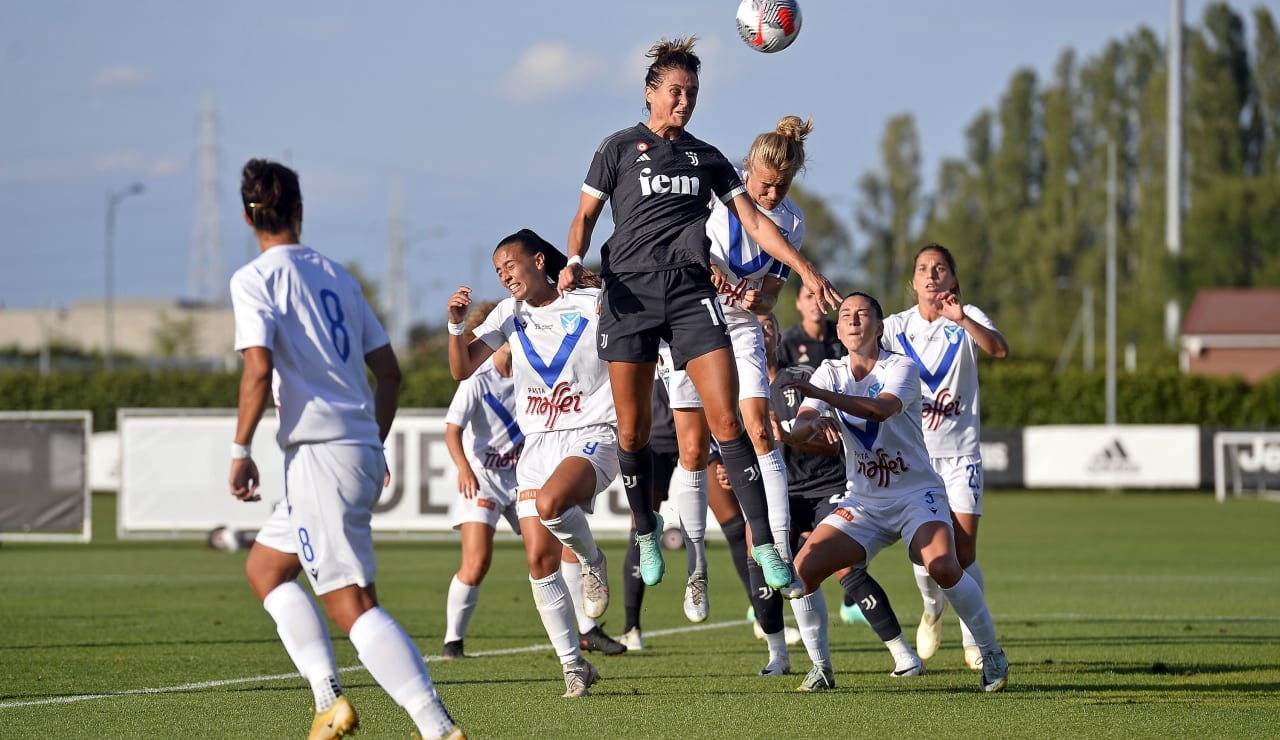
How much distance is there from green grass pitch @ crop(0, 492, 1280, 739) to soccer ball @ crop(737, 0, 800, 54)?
365 cm

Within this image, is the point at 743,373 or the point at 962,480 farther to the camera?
the point at 962,480

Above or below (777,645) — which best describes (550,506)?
above

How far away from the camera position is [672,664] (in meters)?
10.0

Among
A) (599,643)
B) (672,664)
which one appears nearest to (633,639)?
(599,643)

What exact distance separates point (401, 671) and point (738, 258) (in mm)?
3660

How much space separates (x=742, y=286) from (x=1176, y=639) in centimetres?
478

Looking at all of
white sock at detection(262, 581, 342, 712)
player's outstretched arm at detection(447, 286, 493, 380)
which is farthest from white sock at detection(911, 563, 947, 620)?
white sock at detection(262, 581, 342, 712)

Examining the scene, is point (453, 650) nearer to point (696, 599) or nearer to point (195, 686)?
point (195, 686)

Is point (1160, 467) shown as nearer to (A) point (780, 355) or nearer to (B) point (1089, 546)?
(B) point (1089, 546)

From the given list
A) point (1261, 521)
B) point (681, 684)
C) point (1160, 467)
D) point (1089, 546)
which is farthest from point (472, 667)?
point (1160, 467)

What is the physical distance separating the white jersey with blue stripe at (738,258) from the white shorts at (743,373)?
0.10 m

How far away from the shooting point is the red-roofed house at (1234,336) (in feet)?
223

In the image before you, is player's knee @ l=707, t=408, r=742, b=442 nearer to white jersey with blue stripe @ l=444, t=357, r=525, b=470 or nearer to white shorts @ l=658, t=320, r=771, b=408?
white shorts @ l=658, t=320, r=771, b=408

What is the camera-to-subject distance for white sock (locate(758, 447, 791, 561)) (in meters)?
8.35
